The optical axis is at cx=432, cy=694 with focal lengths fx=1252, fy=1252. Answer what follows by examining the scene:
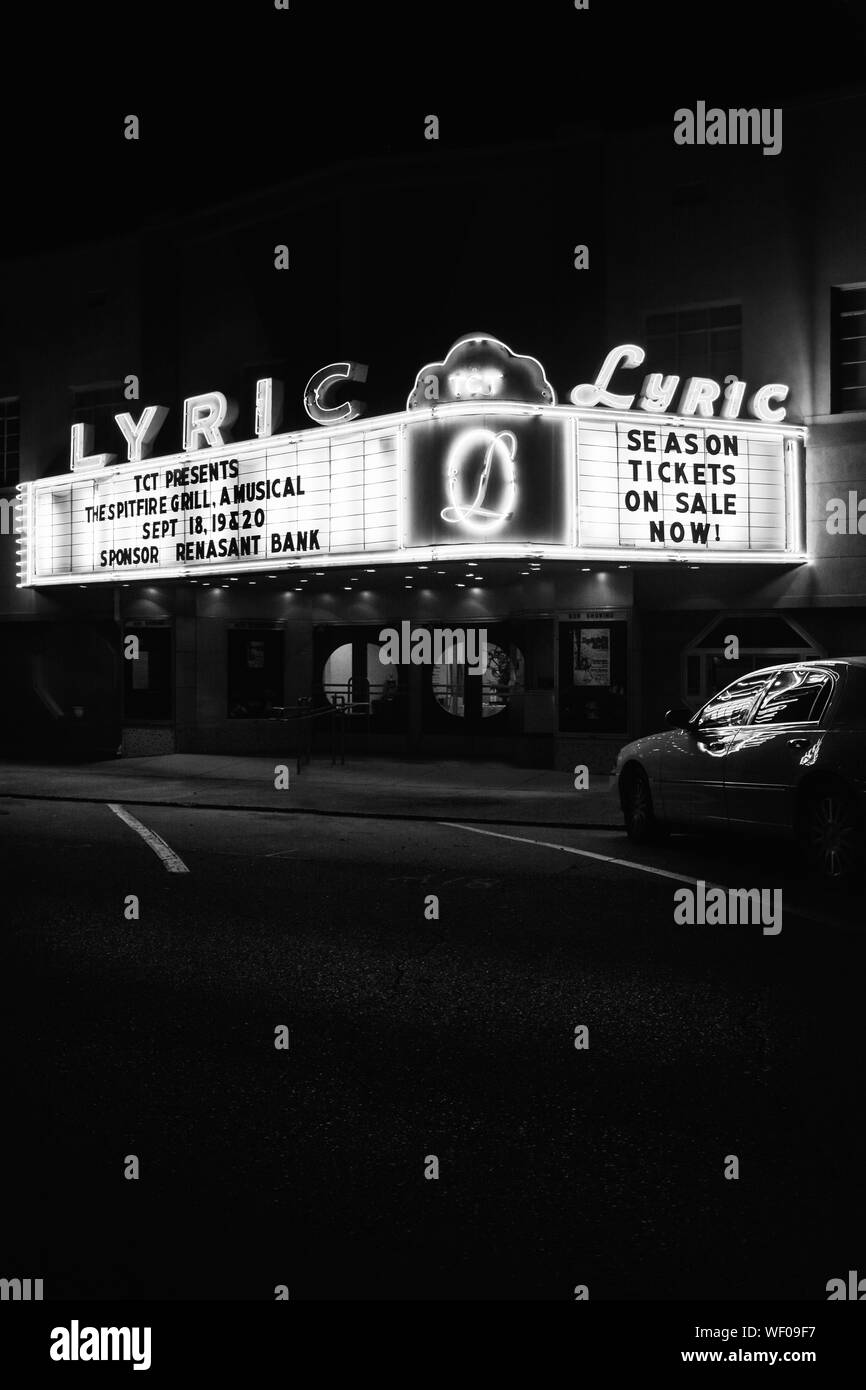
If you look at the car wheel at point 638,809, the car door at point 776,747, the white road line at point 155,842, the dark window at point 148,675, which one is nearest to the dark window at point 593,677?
the car wheel at point 638,809

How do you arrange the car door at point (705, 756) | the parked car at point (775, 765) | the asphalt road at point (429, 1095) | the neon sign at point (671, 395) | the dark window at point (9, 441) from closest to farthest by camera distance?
the asphalt road at point (429, 1095) < the parked car at point (775, 765) < the car door at point (705, 756) < the neon sign at point (671, 395) < the dark window at point (9, 441)

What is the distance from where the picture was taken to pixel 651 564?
60.1 ft

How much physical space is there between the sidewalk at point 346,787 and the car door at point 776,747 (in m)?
3.23

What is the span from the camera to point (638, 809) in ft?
42.1

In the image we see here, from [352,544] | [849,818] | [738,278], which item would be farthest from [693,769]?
[738,278]

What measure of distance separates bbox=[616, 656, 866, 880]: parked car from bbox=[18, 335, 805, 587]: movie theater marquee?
17.2 ft

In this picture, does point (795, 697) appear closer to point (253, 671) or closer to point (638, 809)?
point (638, 809)

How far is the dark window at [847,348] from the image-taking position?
61.2 feet

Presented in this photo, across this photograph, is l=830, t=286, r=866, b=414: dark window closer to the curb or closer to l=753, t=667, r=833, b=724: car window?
the curb

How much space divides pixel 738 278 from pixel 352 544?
7234mm

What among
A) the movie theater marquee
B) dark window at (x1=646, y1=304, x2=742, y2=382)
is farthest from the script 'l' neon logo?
dark window at (x1=646, y1=304, x2=742, y2=382)

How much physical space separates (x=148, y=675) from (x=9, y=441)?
6.79 meters

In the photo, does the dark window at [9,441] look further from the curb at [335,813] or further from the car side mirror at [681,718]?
the car side mirror at [681,718]
